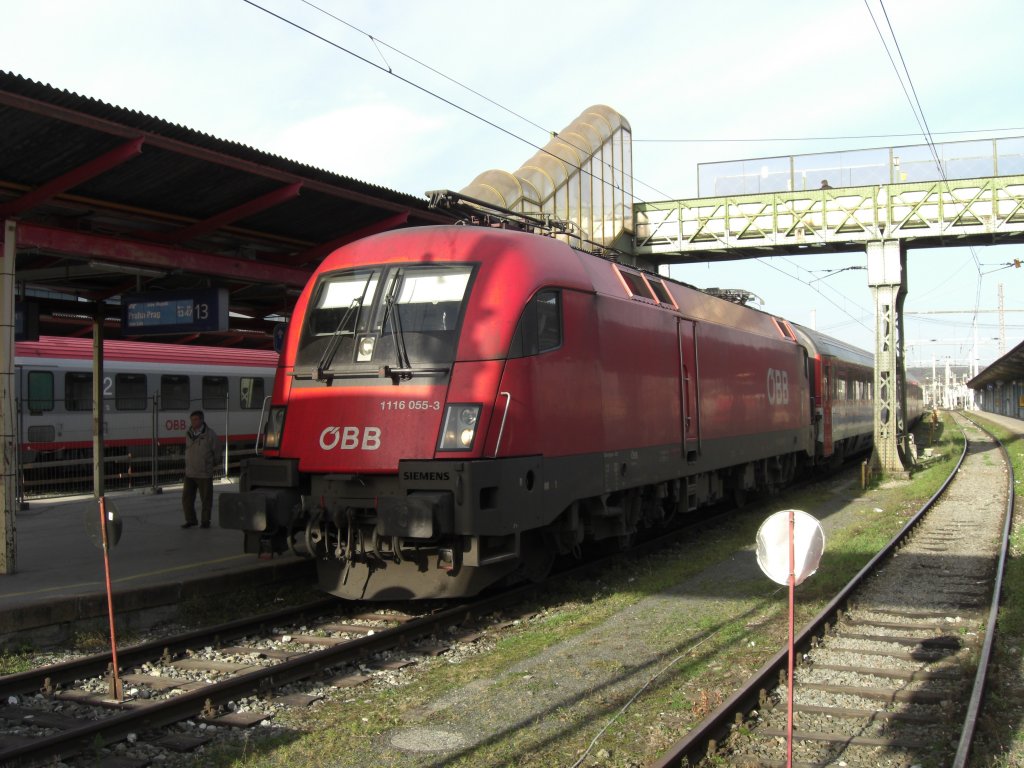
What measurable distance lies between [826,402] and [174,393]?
16169 mm

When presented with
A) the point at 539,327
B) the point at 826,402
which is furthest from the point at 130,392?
the point at 539,327

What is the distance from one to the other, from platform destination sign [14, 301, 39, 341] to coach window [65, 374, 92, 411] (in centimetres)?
903

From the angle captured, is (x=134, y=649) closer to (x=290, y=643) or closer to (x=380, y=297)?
(x=290, y=643)

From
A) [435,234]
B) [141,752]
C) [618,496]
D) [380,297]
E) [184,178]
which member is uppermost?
[184,178]

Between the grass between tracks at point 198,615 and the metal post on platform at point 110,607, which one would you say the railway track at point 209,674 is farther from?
the grass between tracks at point 198,615

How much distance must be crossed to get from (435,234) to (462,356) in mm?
1467

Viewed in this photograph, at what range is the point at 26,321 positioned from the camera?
12.4m

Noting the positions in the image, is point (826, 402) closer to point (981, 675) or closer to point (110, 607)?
point (981, 675)

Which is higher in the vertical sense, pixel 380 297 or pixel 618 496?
pixel 380 297

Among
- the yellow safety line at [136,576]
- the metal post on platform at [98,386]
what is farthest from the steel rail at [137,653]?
the metal post on platform at [98,386]

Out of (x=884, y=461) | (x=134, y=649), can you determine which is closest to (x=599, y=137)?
(x=884, y=461)

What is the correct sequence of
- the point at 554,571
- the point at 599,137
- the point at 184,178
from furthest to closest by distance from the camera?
the point at 599,137, the point at 554,571, the point at 184,178

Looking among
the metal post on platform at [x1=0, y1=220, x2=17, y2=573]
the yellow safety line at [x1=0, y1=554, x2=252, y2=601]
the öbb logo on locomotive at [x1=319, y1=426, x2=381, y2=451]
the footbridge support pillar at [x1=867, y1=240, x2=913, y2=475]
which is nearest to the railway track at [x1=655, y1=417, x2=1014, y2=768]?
the öbb logo on locomotive at [x1=319, y1=426, x2=381, y2=451]

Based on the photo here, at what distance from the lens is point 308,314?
30.2ft
